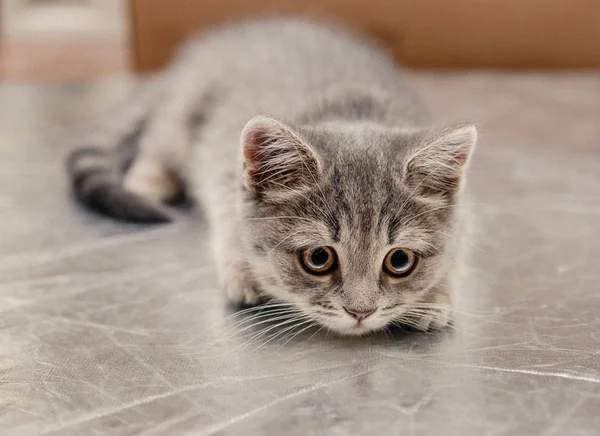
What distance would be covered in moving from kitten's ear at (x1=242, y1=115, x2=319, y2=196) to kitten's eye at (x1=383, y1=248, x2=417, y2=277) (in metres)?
0.24

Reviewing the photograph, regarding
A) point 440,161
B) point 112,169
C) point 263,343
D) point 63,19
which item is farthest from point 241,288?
point 63,19

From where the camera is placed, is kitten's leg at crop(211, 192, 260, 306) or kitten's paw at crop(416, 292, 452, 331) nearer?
kitten's paw at crop(416, 292, 452, 331)

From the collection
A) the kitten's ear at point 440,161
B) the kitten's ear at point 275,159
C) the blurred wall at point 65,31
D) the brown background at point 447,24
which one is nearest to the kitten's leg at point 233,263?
the kitten's ear at point 275,159

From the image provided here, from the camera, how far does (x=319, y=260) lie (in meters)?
1.54

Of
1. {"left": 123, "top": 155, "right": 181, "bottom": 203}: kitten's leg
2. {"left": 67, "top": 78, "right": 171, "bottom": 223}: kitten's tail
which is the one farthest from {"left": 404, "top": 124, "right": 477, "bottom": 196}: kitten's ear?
{"left": 123, "top": 155, "right": 181, "bottom": 203}: kitten's leg

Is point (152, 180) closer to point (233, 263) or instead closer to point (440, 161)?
point (233, 263)

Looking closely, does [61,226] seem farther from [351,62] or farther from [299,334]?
[351,62]

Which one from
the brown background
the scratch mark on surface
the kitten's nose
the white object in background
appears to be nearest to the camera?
the scratch mark on surface

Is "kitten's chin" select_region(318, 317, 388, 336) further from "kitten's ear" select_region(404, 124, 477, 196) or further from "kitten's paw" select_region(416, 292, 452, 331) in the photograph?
"kitten's ear" select_region(404, 124, 477, 196)

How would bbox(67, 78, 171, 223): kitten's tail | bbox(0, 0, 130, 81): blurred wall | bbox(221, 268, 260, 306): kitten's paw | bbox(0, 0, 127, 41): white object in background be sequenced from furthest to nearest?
bbox(0, 0, 127, 41): white object in background → bbox(0, 0, 130, 81): blurred wall → bbox(67, 78, 171, 223): kitten's tail → bbox(221, 268, 260, 306): kitten's paw

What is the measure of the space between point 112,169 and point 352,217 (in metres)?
1.12

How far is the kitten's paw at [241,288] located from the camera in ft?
5.60

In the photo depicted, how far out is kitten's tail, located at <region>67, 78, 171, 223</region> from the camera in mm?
2160

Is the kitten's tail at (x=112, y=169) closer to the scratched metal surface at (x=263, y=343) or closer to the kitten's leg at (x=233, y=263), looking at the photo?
the scratched metal surface at (x=263, y=343)
